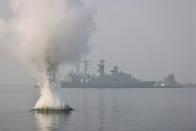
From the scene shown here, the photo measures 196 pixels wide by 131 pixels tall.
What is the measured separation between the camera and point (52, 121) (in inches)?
2793

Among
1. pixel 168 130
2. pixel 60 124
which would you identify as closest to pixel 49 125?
pixel 60 124

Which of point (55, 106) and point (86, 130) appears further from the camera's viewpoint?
point (55, 106)

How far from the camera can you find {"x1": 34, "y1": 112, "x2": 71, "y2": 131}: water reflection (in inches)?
2458

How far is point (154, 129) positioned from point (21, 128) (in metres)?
18.3

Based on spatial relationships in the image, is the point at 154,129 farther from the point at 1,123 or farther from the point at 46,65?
the point at 46,65

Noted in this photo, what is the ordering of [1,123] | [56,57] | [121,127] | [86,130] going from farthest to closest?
[56,57], [1,123], [121,127], [86,130]

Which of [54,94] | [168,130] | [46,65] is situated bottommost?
[168,130]

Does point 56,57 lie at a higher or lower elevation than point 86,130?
higher

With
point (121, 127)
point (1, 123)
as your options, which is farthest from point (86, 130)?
point (1, 123)

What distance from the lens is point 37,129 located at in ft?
198

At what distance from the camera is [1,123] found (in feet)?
221

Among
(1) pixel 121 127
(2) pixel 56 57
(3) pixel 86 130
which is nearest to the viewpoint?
(3) pixel 86 130

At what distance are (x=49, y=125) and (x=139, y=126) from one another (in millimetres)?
13238

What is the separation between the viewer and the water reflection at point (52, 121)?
62438 mm
